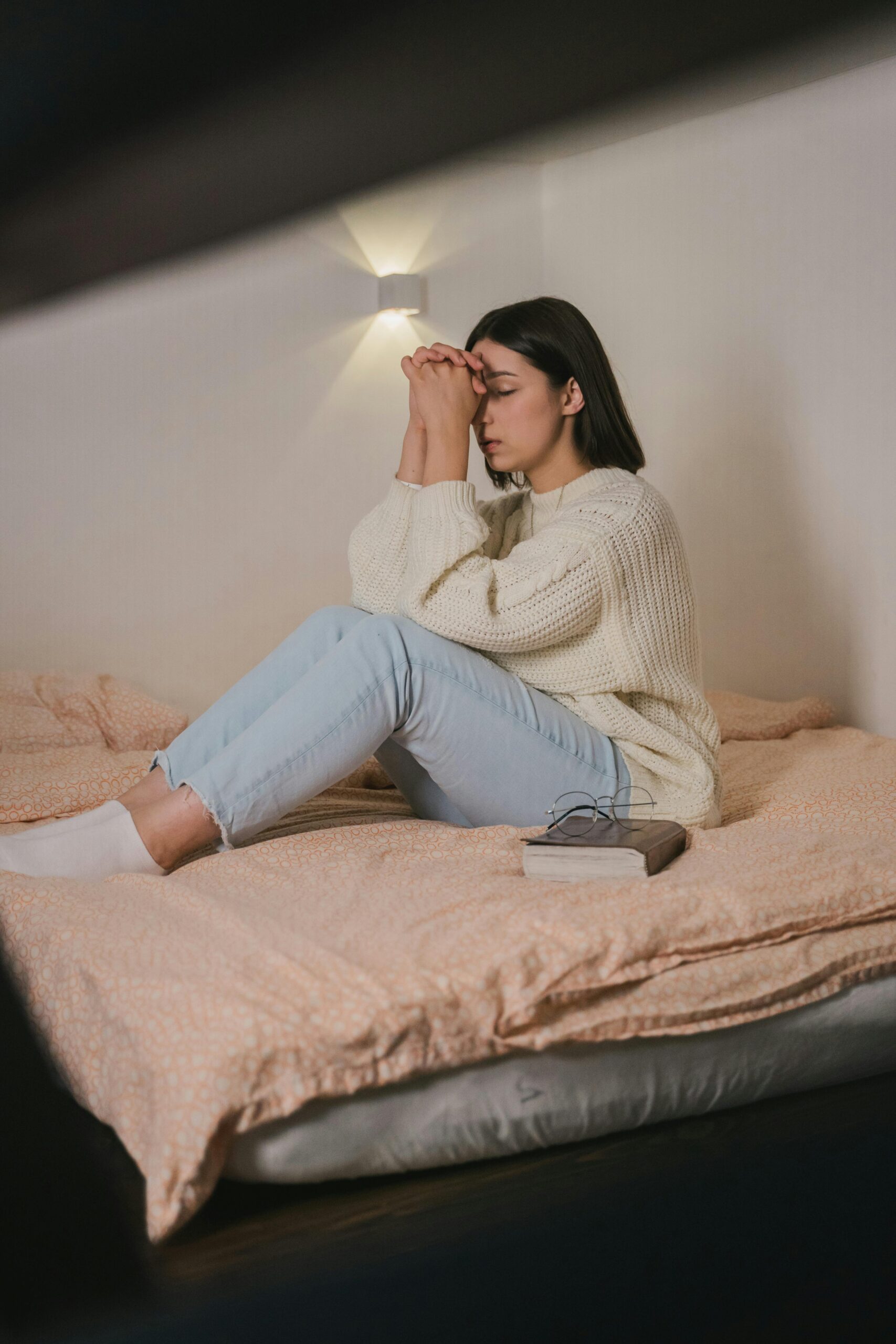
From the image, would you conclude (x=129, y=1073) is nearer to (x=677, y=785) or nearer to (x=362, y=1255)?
(x=362, y=1255)

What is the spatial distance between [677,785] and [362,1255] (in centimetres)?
78

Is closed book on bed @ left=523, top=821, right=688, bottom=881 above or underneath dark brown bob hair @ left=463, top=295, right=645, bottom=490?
underneath

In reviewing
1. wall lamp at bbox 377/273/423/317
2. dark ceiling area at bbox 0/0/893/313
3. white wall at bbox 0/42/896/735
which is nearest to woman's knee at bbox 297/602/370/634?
white wall at bbox 0/42/896/735

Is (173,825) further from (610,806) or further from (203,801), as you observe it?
(610,806)

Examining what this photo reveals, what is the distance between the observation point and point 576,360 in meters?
1.59

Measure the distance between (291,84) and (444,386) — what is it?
1.53m

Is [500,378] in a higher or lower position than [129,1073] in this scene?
higher

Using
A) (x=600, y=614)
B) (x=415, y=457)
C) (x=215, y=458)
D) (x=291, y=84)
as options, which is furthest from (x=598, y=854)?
(x=215, y=458)

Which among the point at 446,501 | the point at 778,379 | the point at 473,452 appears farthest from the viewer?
the point at 473,452

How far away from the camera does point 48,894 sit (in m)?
1.10

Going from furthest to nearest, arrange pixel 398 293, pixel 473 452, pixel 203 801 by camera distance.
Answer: pixel 473 452
pixel 398 293
pixel 203 801

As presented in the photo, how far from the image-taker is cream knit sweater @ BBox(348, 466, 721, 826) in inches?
53.7

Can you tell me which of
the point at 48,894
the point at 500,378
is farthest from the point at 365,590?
the point at 48,894

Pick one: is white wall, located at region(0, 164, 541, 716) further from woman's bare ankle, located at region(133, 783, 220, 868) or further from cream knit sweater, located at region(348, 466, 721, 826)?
woman's bare ankle, located at region(133, 783, 220, 868)
